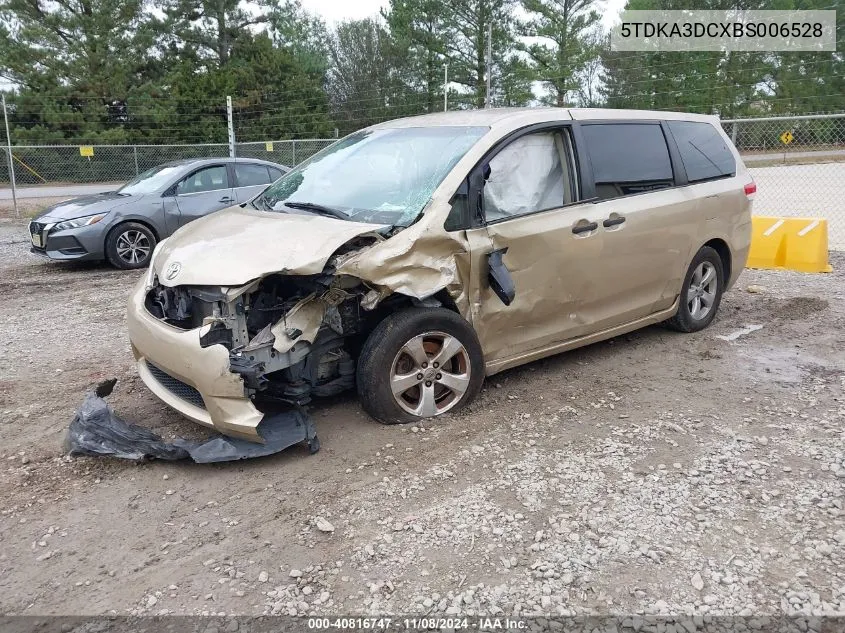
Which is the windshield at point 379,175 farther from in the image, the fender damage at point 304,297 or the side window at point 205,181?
the side window at point 205,181

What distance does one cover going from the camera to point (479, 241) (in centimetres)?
409

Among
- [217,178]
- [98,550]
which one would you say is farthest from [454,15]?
[98,550]

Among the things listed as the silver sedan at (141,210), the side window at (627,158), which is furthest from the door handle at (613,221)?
the silver sedan at (141,210)

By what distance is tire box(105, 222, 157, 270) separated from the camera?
30.6ft

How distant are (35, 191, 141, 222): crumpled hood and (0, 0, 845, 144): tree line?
72.7 feet

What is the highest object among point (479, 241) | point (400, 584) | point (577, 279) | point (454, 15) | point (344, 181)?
point (454, 15)

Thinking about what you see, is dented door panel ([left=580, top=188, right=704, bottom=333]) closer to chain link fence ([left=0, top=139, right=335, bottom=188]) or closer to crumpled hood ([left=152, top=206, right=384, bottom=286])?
crumpled hood ([left=152, top=206, right=384, bottom=286])

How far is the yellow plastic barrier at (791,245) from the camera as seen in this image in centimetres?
831

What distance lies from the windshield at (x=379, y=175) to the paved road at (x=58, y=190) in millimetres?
18181

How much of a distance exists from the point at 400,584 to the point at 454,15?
1488 inches

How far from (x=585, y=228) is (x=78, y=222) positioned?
7284 mm

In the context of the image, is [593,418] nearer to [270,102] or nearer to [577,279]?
[577,279]

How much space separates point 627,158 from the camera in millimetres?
5020

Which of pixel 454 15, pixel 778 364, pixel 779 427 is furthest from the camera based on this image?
pixel 454 15
